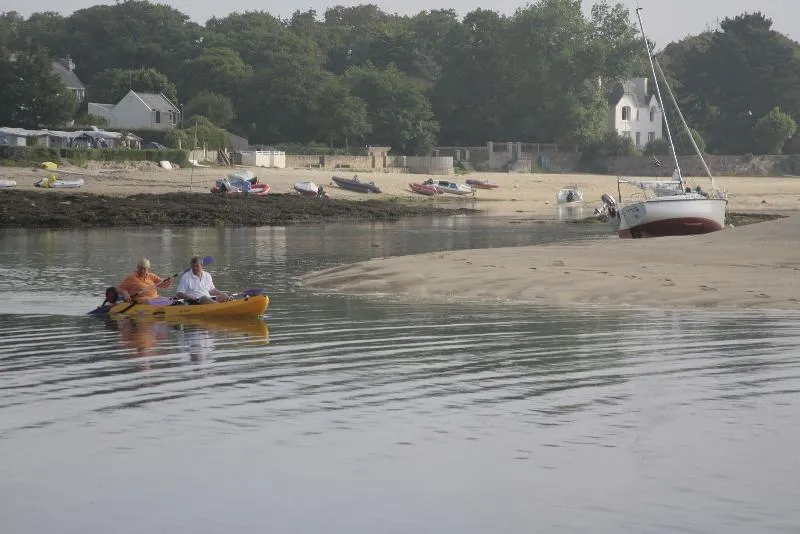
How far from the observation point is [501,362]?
18453mm

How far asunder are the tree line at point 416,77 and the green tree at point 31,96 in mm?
105

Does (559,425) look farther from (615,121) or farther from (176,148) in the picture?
(615,121)

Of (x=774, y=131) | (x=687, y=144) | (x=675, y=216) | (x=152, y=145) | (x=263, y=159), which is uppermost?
(x=774, y=131)

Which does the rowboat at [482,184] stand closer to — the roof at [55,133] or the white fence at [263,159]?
the white fence at [263,159]

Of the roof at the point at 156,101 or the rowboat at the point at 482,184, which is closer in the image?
the rowboat at the point at 482,184

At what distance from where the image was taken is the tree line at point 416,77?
348 feet

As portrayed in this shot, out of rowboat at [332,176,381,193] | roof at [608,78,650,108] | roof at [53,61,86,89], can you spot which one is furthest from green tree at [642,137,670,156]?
roof at [53,61,86,89]

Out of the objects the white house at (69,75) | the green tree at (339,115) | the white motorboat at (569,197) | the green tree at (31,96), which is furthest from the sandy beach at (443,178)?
the white house at (69,75)

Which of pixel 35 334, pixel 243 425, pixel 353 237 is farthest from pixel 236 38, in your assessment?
pixel 243 425

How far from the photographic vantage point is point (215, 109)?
343ft

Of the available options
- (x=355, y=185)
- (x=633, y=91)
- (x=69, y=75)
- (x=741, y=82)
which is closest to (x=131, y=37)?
(x=69, y=75)

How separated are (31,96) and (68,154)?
18620 millimetres

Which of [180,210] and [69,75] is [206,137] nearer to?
[180,210]

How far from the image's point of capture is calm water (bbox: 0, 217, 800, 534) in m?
11.1
